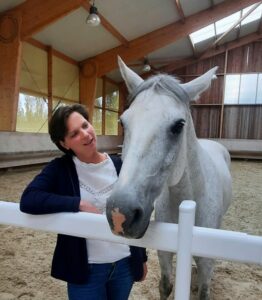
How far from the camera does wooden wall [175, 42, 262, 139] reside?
12.9m

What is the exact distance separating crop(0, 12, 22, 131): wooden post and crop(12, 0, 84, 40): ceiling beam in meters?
0.15

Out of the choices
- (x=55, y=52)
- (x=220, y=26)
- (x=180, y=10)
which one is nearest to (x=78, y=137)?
(x=180, y=10)

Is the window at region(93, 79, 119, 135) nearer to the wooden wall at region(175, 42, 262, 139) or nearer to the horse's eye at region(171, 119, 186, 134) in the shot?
the wooden wall at region(175, 42, 262, 139)

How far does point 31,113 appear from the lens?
8.23 m

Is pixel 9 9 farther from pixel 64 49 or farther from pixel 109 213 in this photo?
pixel 109 213

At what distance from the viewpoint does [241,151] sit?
12211mm

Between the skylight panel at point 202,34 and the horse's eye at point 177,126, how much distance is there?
443 inches

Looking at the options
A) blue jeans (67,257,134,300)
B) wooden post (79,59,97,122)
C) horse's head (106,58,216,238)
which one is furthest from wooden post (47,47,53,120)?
Answer: horse's head (106,58,216,238)

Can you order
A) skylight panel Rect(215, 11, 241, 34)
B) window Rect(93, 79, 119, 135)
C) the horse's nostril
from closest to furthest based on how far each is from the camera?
1. the horse's nostril
2. skylight panel Rect(215, 11, 241, 34)
3. window Rect(93, 79, 119, 135)

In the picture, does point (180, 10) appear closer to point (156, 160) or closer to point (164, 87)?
point (164, 87)

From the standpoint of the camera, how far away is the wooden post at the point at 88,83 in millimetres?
10125

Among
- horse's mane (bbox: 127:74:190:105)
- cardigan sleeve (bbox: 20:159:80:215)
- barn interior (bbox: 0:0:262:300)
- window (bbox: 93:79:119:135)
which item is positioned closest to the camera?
cardigan sleeve (bbox: 20:159:80:215)

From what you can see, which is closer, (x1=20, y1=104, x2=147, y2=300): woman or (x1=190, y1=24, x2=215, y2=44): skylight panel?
(x1=20, y1=104, x2=147, y2=300): woman

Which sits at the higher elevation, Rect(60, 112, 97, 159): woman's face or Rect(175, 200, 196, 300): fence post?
Rect(60, 112, 97, 159): woman's face
